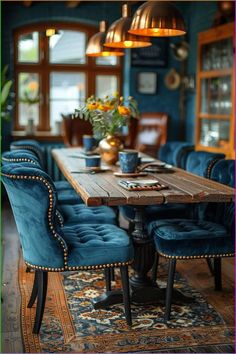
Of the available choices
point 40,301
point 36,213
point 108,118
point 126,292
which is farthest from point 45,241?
point 108,118

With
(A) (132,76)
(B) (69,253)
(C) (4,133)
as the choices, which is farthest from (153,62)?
(B) (69,253)

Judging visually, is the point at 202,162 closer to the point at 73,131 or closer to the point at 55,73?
the point at 73,131

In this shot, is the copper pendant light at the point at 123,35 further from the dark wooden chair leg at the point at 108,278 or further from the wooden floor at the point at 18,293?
the wooden floor at the point at 18,293

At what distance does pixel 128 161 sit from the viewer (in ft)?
11.8

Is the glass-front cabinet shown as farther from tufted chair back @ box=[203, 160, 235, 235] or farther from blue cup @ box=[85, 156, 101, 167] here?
→ blue cup @ box=[85, 156, 101, 167]

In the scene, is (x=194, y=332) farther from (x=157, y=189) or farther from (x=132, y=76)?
(x=132, y=76)

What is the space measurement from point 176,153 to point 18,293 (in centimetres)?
189

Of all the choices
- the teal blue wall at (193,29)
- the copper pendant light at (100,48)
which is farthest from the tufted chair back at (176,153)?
the teal blue wall at (193,29)

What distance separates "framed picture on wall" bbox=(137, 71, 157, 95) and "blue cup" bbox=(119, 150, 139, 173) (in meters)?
4.16

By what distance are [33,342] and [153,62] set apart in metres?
5.48

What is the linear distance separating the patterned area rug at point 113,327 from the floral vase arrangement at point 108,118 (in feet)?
Answer: 3.78

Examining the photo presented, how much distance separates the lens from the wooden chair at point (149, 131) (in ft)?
23.6

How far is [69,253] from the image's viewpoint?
2.88 m

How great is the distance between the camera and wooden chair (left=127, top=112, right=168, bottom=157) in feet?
23.6
